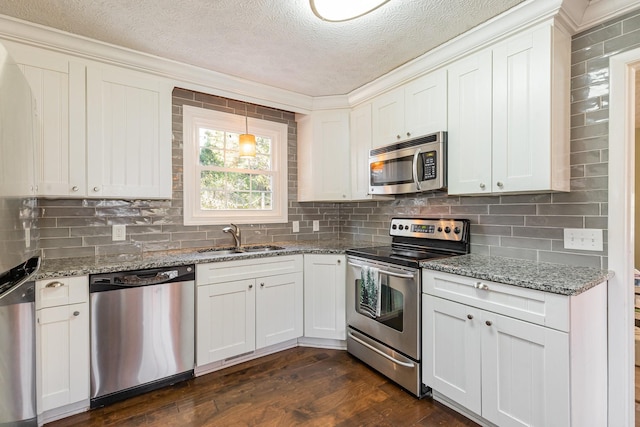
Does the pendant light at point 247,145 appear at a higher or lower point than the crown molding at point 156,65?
lower

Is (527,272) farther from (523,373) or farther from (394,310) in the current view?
(394,310)

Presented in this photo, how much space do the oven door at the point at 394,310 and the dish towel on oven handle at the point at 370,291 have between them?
2 centimetres

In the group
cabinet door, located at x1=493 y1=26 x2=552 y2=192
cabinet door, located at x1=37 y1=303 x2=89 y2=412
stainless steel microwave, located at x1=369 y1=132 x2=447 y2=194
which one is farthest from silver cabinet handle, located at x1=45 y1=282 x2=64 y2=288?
cabinet door, located at x1=493 y1=26 x2=552 y2=192

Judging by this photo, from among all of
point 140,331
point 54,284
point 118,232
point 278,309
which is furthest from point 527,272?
point 118,232

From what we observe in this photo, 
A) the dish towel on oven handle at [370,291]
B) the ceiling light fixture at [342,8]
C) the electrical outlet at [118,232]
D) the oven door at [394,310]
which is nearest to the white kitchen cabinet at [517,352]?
the oven door at [394,310]

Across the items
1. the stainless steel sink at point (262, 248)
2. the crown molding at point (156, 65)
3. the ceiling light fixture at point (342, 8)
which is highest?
the crown molding at point (156, 65)

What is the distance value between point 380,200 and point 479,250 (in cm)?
111

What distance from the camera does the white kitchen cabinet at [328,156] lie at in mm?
3184

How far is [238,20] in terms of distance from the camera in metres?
Result: 1.92

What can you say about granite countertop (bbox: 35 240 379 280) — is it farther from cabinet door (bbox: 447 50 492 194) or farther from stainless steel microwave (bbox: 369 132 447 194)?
cabinet door (bbox: 447 50 492 194)

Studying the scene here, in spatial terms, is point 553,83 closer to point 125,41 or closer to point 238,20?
point 238,20

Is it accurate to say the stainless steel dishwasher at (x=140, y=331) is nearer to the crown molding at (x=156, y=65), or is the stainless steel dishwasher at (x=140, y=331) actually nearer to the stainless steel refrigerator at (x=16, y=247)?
the stainless steel refrigerator at (x=16, y=247)

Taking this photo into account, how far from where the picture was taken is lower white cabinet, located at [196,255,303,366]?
2.32 m

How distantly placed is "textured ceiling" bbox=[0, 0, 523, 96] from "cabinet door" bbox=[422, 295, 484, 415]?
5.65 ft
